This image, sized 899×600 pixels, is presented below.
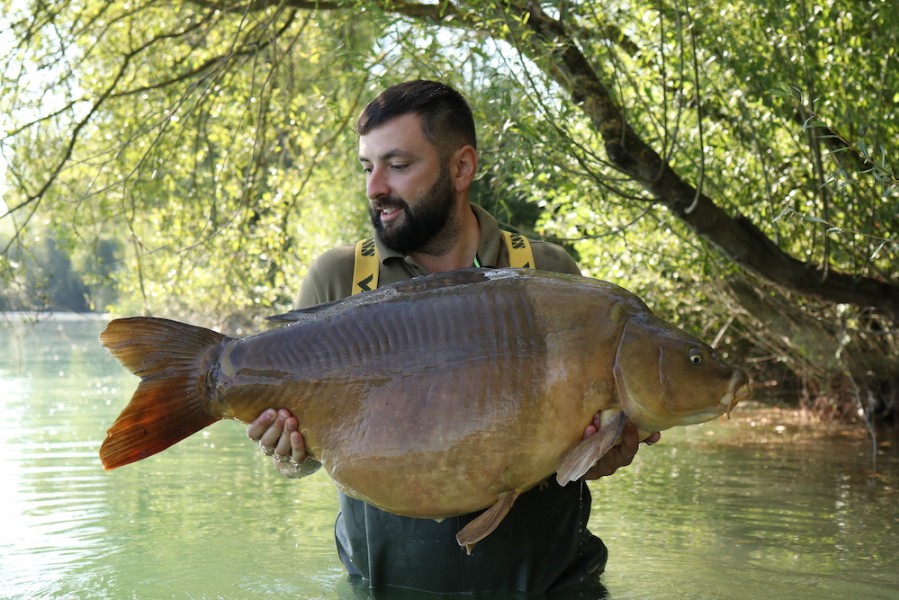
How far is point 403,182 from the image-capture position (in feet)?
12.5

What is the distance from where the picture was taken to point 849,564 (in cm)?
585

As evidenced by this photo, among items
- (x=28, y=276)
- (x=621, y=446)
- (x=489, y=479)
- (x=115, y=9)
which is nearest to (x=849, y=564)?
(x=621, y=446)

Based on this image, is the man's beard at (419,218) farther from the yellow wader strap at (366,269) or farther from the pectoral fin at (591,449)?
the pectoral fin at (591,449)

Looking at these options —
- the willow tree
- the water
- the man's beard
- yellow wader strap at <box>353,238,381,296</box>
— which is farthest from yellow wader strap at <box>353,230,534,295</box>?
the willow tree

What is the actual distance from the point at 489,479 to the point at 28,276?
7.07 meters

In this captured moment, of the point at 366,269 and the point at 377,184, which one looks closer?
the point at 377,184

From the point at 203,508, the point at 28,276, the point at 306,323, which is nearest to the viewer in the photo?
the point at 306,323

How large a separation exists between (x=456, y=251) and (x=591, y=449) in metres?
1.16

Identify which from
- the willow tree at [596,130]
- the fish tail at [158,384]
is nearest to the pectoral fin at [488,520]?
the fish tail at [158,384]

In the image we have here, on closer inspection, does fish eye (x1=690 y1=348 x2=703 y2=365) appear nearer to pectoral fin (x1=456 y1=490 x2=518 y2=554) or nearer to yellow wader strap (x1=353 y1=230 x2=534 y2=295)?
pectoral fin (x1=456 y1=490 x2=518 y2=554)

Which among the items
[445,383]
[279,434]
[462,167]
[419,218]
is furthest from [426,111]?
[279,434]

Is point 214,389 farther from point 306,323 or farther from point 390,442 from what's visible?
point 390,442

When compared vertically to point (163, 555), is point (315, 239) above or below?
above

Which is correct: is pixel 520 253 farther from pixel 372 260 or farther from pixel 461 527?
pixel 461 527
